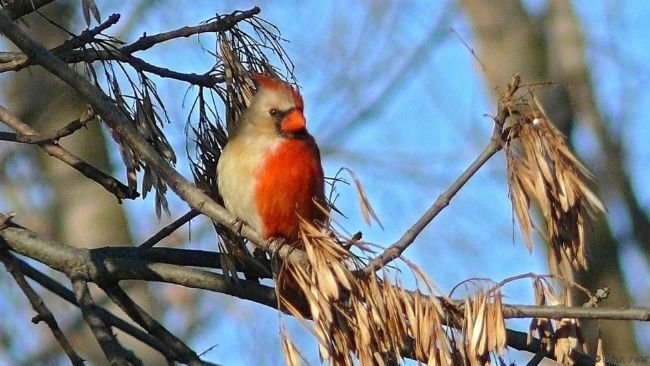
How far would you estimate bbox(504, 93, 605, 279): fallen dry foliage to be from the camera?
6.61 feet

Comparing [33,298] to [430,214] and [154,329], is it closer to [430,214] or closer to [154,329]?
[154,329]

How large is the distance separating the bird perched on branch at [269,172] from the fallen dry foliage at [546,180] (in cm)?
68

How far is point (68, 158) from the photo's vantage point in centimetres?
229

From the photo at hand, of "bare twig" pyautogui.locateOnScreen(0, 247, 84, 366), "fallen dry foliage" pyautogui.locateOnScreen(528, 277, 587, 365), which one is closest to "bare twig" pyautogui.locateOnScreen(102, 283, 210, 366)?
"bare twig" pyautogui.locateOnScreen(0, 247, 84, 366)

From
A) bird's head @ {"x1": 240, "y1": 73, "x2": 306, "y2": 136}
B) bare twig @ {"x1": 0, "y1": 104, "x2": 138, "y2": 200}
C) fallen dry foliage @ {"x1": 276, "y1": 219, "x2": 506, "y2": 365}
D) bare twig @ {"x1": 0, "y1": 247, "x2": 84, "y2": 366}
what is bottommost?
fallen dry foliage @ {"x1": 276, "y1": 219, "x2": 506, "y2": 365}

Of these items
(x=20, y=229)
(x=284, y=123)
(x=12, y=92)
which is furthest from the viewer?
(x=12, y=92)

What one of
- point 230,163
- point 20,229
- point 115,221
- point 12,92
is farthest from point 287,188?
point 12,92

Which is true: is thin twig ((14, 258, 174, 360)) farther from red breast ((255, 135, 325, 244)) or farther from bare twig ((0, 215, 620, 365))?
red breast ((255, 135, 325, 244))

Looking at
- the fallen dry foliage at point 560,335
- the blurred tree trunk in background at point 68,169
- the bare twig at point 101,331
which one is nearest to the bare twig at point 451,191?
the fallen dry foliage at point 560,335

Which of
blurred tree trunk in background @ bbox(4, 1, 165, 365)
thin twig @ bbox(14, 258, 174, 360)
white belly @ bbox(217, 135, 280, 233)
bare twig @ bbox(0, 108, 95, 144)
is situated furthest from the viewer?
blurred tree trunk in background @ bbox(4, 1, 165, 365)

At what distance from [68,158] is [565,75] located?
572cm

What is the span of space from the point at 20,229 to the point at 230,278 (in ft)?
1.65

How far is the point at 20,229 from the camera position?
248cm

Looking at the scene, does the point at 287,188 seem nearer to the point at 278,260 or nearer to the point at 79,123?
the point at 278,260
